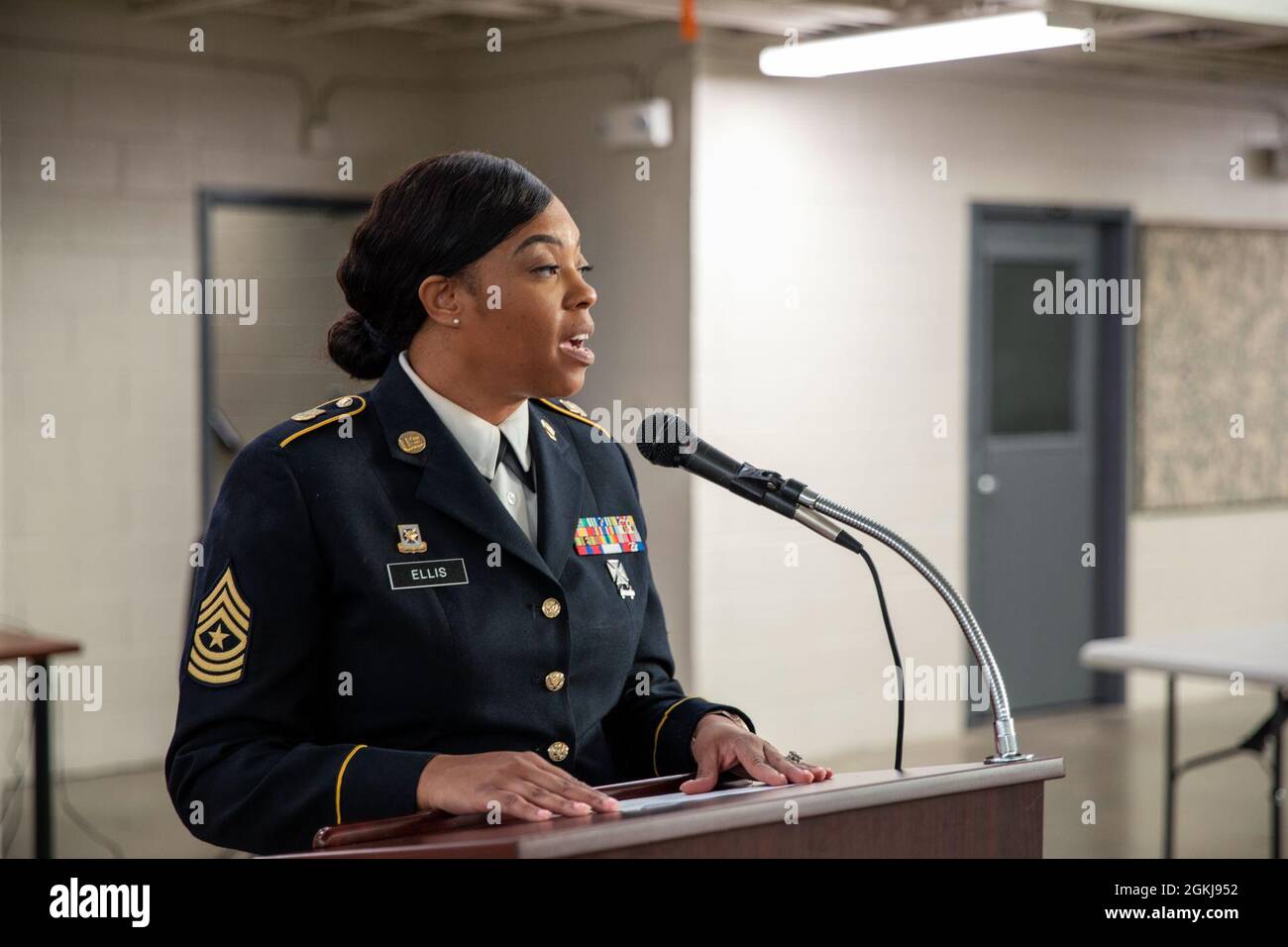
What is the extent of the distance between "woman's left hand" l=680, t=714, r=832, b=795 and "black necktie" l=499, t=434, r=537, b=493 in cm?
32

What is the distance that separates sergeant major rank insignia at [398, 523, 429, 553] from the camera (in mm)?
1653

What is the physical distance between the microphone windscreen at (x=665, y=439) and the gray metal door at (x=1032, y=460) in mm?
4972

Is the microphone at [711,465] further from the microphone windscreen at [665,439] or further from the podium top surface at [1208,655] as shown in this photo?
the podium top surface at [1208,655]

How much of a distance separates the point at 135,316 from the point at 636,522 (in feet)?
14.2

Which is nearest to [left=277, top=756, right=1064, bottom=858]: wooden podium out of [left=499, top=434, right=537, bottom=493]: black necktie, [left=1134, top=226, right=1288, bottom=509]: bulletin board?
[left=499, top=434, right=537, bottom=493]: black necktie

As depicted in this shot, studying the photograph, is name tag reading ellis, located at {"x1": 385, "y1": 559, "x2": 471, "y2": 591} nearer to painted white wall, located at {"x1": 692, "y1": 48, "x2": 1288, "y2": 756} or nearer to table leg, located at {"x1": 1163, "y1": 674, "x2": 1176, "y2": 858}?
table leg, located at {"x1": 1163, "y1": 674, "x2": 1176, "y2": 858}

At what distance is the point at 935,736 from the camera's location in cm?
639

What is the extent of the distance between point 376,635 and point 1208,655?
291cm

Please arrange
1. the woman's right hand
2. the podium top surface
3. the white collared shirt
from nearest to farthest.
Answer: the woman's right hand
the white collared shirt
the podium top surface

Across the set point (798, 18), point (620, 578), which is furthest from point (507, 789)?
point (798, 18)

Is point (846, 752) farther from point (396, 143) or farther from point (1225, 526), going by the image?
point (396, 143)

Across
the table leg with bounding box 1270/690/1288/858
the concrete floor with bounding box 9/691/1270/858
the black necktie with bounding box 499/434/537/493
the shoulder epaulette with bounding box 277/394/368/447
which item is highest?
the shoulder epaulette with bounding box 277/394/368/447

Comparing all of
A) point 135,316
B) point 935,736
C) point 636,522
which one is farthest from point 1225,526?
point 636,522

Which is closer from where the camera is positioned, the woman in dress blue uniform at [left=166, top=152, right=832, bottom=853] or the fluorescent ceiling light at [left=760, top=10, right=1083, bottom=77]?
the woman in dress blue uniform at [left=166, top=152, right=832, bottom=853]
